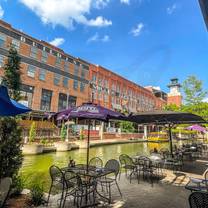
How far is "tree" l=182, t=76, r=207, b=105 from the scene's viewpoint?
19.4 metres

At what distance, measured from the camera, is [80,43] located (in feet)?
81.9

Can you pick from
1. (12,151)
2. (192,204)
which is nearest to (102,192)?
(12,151)

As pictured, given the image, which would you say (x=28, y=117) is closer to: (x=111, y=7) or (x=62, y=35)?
(x=62, y=35)

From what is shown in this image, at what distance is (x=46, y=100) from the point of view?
29.1 m

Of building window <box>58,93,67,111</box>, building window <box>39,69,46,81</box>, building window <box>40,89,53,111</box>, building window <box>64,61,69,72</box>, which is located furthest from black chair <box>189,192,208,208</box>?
building window <box>64,61,69,72</box>

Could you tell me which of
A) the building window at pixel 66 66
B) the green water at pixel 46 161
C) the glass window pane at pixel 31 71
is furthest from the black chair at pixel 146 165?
the building window at pixel 66 66

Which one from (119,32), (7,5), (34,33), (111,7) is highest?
(34,33)

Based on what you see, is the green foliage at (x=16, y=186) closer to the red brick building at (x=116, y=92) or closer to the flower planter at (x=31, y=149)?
the flower planter at (x=31, y=149)

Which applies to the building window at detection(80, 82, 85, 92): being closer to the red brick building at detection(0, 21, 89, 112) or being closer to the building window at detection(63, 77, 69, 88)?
the red brick building at detection(0, 21, 89, 112)

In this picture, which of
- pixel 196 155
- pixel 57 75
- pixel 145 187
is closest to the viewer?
pixel 145 187

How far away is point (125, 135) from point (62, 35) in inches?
807

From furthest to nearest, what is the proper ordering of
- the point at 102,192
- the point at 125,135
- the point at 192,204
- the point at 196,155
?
1. the point at 125,135
2. the point at 196,155
3. the point at 102,192
4. the point at 192,204

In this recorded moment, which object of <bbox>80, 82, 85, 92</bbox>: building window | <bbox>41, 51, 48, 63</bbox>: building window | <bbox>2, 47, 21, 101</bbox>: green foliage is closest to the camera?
<bbox>2, 47, 21, 101</bbox>: green foliage

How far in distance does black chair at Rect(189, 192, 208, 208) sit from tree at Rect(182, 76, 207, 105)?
18769 mm
